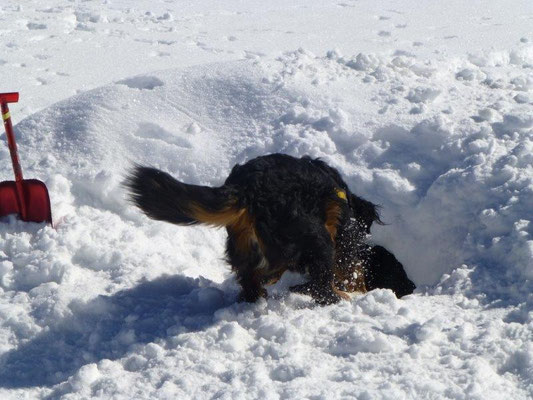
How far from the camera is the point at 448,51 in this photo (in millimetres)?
8320

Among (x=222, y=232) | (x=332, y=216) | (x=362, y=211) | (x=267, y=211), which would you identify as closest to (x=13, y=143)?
(x=222, y=232)

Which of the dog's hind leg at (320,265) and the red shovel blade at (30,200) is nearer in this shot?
the dog's hind leg at (320,265)

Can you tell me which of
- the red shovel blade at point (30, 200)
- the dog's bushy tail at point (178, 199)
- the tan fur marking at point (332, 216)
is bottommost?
the red shovel blade at point (30, 200)

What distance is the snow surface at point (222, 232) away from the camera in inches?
125

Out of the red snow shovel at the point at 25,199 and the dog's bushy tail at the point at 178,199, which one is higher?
the dog's bushy tail at the point at 178,199

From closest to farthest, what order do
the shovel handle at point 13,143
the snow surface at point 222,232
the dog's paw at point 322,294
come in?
the snow surface at point 222,232 < the dog's paw at point 322,294 < the shovel handle at point 13,143

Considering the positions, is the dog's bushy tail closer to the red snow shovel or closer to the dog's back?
the dog's back

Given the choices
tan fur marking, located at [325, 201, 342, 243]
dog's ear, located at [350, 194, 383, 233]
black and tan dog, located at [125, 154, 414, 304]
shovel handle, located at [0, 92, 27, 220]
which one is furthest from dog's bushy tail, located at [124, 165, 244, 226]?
shovel handle, located at [0, 92, 27, 220]

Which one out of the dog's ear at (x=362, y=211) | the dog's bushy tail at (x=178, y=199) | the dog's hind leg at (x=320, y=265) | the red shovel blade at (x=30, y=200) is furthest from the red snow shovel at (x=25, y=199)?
the dog's ear at (x=362, y=211)

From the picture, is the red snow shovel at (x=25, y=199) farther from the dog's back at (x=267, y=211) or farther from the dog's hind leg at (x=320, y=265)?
the dog's hind leg at (x=320, y=265)

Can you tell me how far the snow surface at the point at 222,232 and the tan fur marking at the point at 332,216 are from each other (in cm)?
46

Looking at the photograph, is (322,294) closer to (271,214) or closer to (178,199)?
(271,214)

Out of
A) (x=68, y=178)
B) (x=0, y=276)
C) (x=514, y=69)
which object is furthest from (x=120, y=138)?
(x=514, y=69)

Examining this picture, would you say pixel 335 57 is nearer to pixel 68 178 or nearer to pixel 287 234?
pixel 68 178
